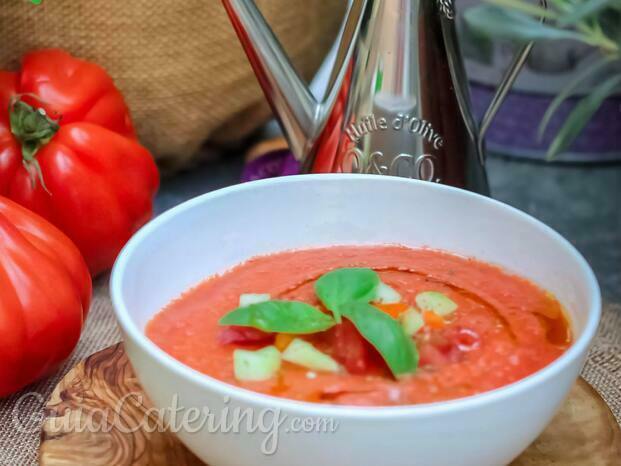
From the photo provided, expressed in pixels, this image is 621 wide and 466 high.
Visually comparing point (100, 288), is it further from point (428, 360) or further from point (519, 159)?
point (519, 159)

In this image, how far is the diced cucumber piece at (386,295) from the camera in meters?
0.90

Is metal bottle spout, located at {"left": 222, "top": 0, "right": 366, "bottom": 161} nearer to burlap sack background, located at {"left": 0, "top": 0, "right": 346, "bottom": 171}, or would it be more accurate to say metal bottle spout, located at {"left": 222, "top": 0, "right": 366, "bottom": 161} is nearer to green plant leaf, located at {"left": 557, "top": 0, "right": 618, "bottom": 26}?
burlap sack background, located at {"left": 0, "top": 0, "right": 346, "bottom": 171}

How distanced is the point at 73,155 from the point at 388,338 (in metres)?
0.66

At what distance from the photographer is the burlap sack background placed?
1.41 metres

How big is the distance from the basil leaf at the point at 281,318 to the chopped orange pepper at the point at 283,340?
14mm

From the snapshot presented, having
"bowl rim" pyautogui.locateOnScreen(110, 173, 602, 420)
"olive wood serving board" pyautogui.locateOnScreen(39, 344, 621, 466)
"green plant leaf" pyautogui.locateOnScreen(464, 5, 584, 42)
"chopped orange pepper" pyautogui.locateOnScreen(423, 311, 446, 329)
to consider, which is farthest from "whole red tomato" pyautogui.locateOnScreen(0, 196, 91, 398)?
"green plant leaf" pyautogui.locateOnScreen(464, 5, 584, 42)

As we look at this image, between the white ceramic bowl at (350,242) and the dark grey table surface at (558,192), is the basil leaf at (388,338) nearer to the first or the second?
the white ceramic bowl at (350,242)

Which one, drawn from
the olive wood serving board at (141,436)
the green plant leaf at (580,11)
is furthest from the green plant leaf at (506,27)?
the olive wood serving board at (141,436)

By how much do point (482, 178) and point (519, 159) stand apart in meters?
0.51

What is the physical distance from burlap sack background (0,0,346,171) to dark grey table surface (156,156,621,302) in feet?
0.21

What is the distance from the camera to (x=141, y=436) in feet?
2.93

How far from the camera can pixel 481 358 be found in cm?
82

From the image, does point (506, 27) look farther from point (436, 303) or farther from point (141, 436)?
point (141, 436)

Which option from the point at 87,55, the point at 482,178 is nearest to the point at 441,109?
the point at 482,178
